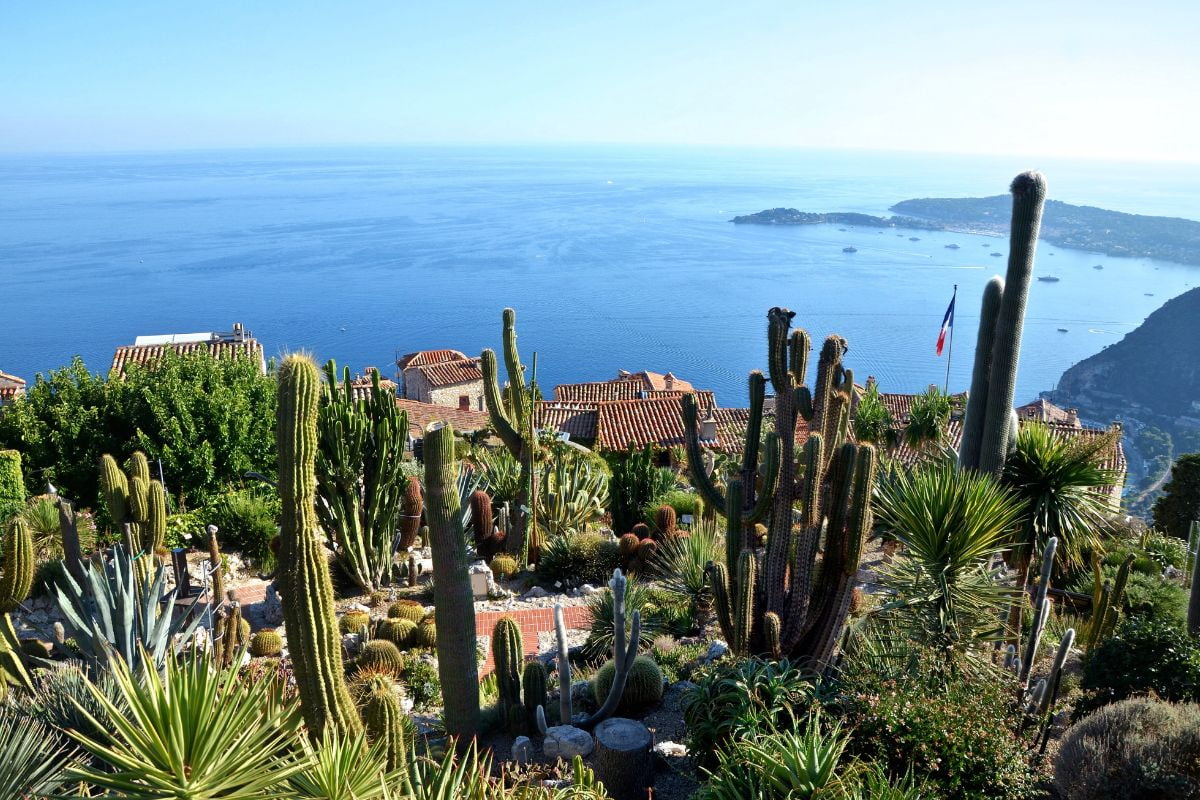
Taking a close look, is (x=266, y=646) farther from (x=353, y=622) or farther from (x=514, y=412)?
(x=514, y=412)

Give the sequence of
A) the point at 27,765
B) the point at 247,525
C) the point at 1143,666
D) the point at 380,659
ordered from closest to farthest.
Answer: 1. the point at 27,765
2. the point at 1143,666
3. the point at 380,659
4. the point at 247,525

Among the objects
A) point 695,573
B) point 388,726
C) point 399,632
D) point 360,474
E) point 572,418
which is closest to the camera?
point 388,726

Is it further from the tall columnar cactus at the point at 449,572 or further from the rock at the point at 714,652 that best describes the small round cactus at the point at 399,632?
the rock at the point at 714,652

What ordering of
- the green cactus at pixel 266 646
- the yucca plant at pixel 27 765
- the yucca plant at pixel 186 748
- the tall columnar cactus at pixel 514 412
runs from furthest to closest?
1. the tall columnar cactus at pixel 514 412
2. the green cactus at pixel 266 646
3. the yucca plant at pixel 27 765
4. the yucca plant at pixel 186 748

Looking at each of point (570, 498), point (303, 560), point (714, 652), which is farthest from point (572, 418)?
point (303, 560)

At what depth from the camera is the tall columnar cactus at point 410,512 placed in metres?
12.5

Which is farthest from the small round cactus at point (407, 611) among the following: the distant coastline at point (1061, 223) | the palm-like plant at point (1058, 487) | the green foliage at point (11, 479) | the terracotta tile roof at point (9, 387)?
the distant coastline at point (1061, 223)

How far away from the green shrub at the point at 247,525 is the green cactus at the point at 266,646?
3.44 metres

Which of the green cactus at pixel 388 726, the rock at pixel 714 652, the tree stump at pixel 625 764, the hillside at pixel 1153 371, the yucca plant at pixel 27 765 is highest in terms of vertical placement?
the yucca plant at pixel 27 765

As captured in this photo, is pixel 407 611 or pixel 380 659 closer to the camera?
pixel 380 659

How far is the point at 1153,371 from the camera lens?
64438mm

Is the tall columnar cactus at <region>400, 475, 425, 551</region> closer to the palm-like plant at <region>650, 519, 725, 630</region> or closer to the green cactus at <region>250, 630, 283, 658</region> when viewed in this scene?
the green cactus at <region>250, 630, 283, 658</region>

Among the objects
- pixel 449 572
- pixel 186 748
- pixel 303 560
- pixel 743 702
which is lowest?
pixel 743 702

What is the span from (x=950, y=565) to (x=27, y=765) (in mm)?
6564
